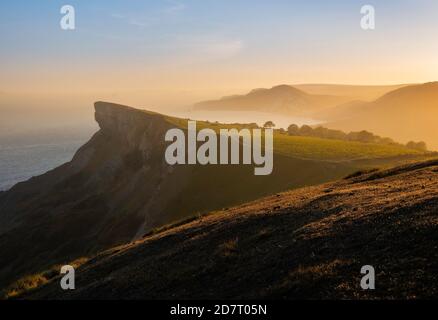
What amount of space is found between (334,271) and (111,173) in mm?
91872

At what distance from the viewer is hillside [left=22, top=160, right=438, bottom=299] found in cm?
1218

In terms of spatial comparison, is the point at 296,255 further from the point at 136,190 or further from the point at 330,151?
the point at 136,190

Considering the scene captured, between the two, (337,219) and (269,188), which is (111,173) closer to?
(269,188)

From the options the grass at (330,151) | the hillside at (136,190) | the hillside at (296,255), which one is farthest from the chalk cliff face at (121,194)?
the hillside at (296,255)

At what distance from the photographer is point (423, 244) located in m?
13.2

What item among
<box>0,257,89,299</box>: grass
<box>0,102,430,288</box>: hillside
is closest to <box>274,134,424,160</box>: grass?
<box>0,102,430,288</box>: hillside

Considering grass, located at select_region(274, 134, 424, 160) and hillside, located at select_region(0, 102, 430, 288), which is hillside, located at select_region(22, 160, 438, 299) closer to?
hillside, located at select_region(0, 102, 430, 288)

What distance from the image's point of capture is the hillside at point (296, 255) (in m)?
12.2

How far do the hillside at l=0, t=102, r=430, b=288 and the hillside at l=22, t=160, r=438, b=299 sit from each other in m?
25.6

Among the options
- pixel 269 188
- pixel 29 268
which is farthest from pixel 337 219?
pixel 29 268

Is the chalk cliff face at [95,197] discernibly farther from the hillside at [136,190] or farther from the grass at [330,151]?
the grass at [330,151]

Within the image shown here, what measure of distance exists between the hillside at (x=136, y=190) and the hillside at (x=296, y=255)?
25609 millimetres

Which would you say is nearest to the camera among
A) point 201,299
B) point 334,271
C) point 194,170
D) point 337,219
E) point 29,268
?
point 334,271

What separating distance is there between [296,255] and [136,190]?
69885 millimetres
